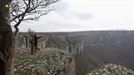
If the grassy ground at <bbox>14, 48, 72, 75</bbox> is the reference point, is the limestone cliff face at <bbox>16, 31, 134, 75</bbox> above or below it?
below

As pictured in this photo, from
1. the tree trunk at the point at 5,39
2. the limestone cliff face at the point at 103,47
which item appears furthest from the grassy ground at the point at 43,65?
the limestone cliff face at the point at 103,47

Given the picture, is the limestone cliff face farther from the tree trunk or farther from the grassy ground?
the tree trunk

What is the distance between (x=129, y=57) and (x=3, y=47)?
122083 millimetres

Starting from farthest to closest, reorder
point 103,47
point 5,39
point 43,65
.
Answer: point 103,47 → point 43,65 → point 5,39

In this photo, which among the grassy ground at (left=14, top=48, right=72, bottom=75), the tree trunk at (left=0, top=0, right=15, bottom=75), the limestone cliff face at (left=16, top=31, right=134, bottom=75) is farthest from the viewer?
the limestone cliff face at (left=16, top=31, right=134, bottom=75)

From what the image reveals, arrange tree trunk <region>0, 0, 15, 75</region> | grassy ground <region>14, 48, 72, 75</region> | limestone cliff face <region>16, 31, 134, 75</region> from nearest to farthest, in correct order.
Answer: tree trunk <region>0, 0, 15, 75</region> < grassy ground <region>14, 48, 72, 75</region> < limestone cliff face <region>16, 31, 134, 75</region>

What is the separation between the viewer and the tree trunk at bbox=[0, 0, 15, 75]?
31.7ft

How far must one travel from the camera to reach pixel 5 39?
9.76 m

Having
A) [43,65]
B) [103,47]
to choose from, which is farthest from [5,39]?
[103,47]

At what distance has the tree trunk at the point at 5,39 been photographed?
31.7 ft

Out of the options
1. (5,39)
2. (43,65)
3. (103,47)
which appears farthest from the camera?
(103,47)

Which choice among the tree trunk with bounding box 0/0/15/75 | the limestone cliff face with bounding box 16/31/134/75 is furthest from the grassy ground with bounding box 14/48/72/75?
the limestone cliff face with bounding box 16/31/134/75

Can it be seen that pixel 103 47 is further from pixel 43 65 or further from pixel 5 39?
pixel 5 39

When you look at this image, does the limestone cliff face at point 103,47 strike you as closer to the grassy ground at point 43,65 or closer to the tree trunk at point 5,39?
the grassy ground at point 43,65
